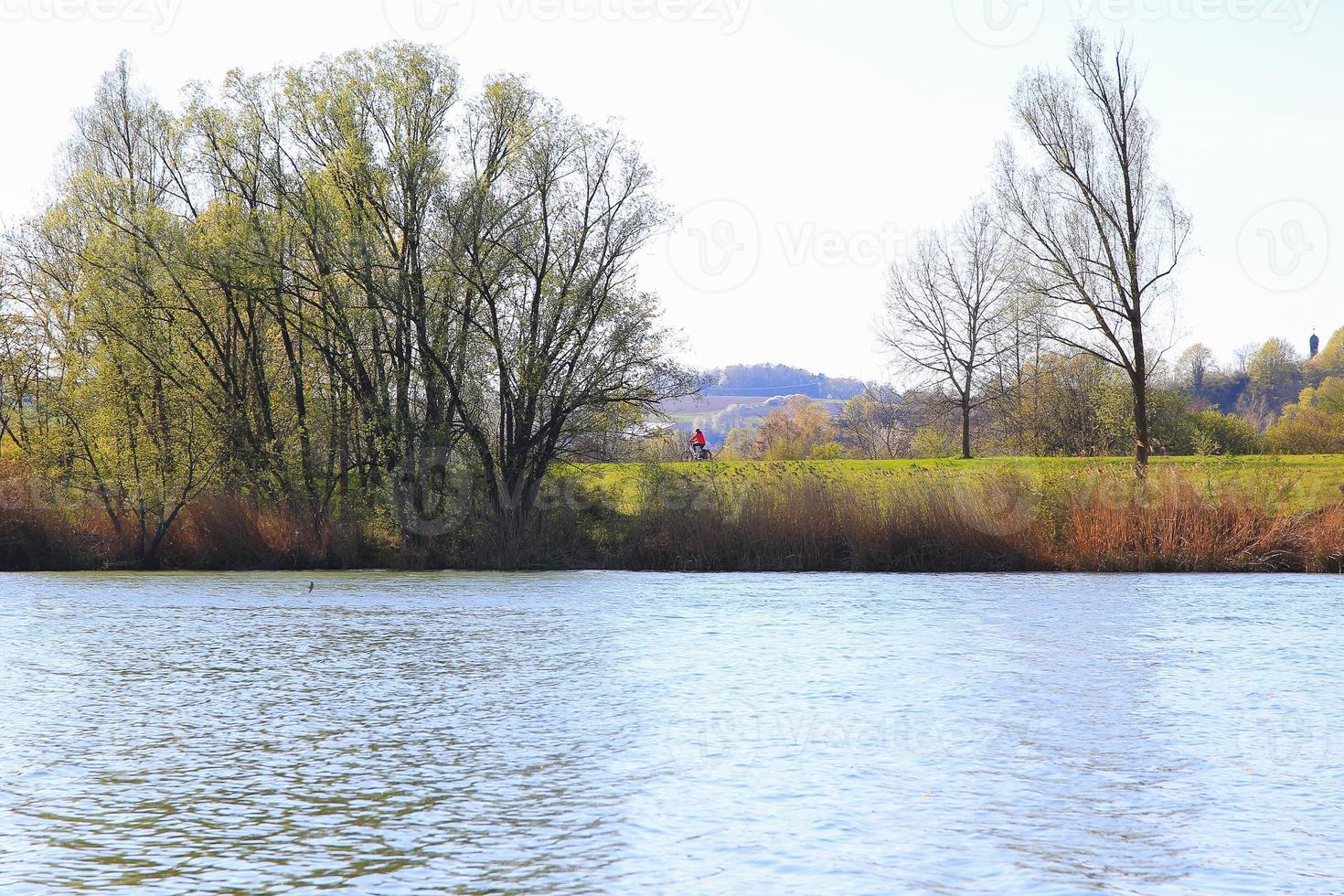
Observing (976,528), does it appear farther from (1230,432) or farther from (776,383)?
(776,383)

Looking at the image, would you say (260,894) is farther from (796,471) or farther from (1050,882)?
(796,471)

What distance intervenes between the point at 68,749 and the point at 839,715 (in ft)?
17.7

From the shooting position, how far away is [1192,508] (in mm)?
21094

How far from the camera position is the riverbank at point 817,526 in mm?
20938

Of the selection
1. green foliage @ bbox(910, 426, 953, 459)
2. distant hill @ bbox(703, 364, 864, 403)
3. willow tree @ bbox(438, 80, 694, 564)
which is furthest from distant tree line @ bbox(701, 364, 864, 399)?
willow tree @ bbox(438, 80, 694, 564)

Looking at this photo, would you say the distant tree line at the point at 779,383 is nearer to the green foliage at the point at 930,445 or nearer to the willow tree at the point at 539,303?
the green foliage at the point at 930,445

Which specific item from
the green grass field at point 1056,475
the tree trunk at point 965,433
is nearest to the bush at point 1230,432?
the tree trunk at point 965,433

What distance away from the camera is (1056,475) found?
2197 centimetres

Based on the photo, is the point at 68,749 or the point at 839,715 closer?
the point at 68,749

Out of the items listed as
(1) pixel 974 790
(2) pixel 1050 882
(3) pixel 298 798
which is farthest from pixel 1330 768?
(3) pixel 298 798

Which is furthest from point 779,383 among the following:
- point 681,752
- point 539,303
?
point 681,752

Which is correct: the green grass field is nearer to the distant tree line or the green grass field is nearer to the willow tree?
the willow tree

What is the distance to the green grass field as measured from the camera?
70.0ft

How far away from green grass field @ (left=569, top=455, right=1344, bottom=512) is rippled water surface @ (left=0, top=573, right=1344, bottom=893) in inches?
244
